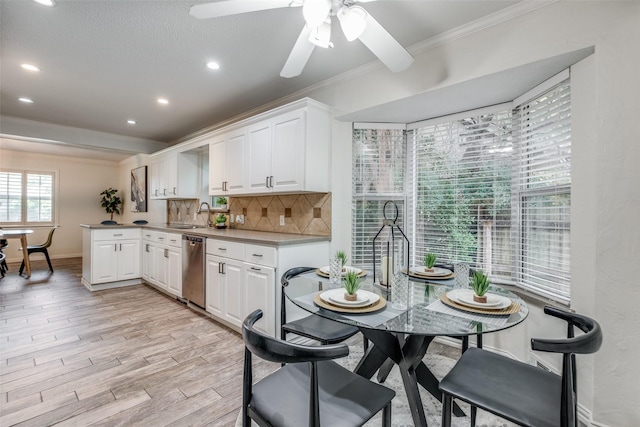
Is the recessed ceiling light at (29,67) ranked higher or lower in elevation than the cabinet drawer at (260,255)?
higher

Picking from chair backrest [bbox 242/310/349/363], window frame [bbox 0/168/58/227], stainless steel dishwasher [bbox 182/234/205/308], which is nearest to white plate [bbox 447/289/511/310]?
chair backrest [bbox 242/310/349/363]

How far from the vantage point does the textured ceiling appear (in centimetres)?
198

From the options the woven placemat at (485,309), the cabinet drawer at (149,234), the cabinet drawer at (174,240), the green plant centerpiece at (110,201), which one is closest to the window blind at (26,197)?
the green plant centerpiece at (110,201)

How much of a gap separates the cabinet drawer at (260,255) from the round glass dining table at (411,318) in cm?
63

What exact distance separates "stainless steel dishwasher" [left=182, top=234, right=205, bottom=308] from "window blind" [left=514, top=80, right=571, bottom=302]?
3.05m

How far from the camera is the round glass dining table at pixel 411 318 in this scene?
1.19 meters

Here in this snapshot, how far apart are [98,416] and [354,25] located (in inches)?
101

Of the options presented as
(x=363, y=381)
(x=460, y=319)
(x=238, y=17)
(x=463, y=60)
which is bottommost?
(x=363, y=381)

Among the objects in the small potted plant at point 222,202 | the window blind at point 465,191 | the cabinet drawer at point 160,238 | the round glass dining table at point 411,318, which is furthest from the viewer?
the small potted plant at point 222,202

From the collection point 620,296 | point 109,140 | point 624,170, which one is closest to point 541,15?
point 624,170

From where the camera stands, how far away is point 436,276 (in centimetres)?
192

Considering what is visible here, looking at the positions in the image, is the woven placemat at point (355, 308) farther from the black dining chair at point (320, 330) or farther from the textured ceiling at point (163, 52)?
the textured ceiling at point (163, 52)

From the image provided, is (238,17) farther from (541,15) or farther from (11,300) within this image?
(11,300)

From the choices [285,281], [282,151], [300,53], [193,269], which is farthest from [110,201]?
[300,53]
